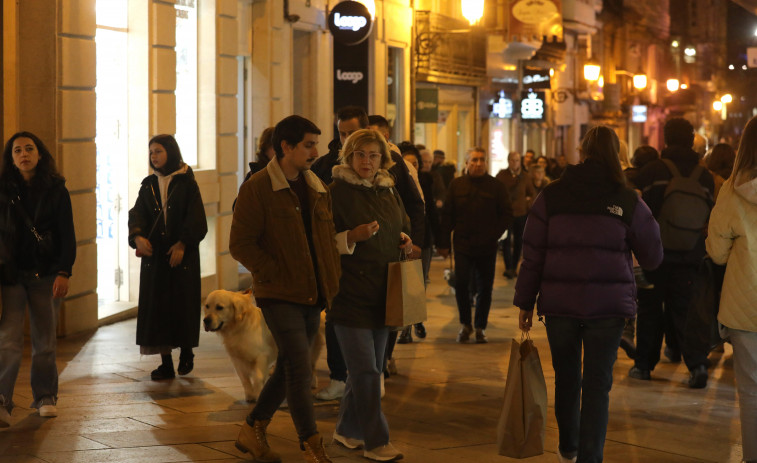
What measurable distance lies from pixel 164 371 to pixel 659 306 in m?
4.14

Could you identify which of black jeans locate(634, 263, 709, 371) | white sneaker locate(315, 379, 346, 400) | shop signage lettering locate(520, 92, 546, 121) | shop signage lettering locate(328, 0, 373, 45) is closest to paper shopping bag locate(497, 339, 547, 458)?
white sneaker locate(315, 379, 346, 400)

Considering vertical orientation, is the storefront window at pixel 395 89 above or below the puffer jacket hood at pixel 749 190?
above

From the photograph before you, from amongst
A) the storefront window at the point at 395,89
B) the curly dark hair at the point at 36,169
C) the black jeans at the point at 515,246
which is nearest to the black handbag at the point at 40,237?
the curly dark hair at the point at 36,169

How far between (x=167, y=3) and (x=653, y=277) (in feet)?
22.9

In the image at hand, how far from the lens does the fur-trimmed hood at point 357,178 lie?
695cm

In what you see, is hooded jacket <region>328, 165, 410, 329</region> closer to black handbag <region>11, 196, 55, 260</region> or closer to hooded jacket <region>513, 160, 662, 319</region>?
hooded jacket <region>513, 160, 662, 319</region>

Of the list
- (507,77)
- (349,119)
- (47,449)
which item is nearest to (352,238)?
(349,119)

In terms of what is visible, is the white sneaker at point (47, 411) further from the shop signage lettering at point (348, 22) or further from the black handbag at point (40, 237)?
the shop signage lettering at point (348, 22)

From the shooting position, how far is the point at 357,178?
273 inches

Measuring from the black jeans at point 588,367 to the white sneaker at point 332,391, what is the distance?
2639 mm

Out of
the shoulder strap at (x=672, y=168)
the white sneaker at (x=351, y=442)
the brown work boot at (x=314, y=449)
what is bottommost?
the white sneaker at (x=351, y=442)

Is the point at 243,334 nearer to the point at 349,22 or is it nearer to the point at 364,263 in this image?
the point at 364,263

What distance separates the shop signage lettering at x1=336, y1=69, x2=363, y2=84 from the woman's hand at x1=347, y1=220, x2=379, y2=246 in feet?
47.0

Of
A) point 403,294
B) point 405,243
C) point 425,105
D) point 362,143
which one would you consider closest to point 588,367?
point 403,294
